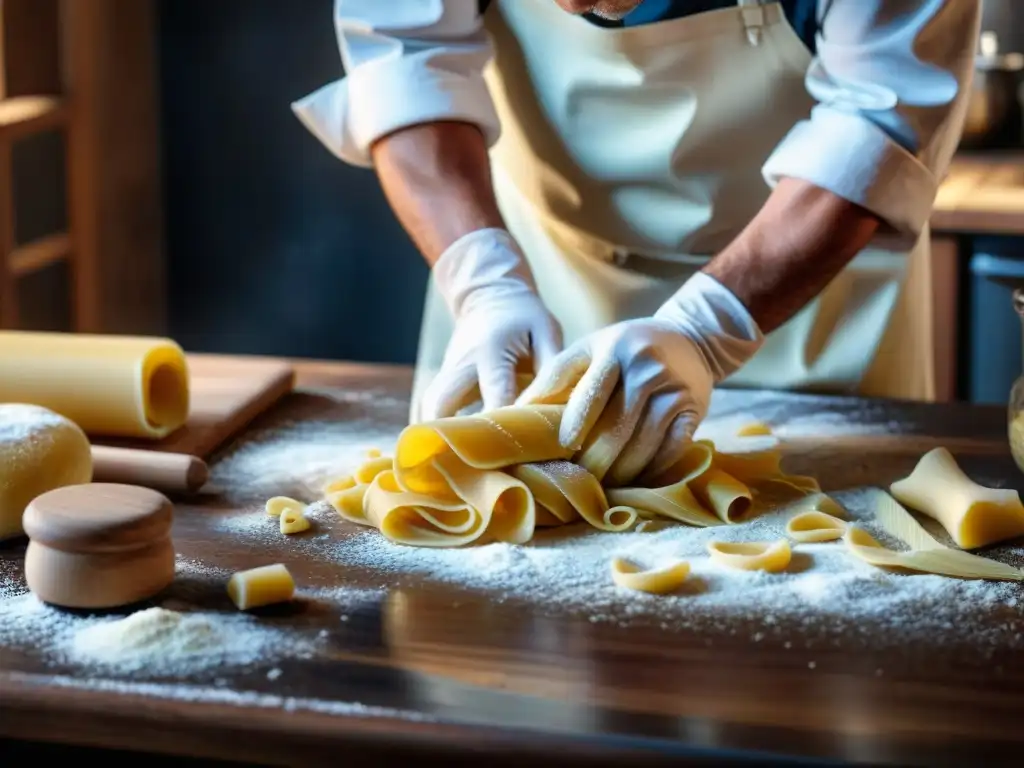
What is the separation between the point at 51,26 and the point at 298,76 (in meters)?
0.64

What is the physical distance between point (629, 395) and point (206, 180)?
267 cm

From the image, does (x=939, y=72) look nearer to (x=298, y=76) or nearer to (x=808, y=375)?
(x=808, y=375)

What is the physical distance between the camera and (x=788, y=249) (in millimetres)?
1680

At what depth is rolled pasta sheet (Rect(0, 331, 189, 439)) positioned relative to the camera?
164 cm

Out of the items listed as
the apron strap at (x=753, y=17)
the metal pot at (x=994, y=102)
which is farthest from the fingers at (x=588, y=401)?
the metal pot at (x=994, y=102)

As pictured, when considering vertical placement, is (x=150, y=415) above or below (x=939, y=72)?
below

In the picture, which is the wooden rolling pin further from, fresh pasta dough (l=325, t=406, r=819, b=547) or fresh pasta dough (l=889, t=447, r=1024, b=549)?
fresh pasta dough (l=889, t=447, r=1024, b=549)

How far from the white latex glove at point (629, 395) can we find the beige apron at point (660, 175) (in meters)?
0.33

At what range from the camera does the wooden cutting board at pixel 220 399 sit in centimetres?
167

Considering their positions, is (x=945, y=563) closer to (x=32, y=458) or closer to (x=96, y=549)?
(x=96, y=549)

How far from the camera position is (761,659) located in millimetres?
1106

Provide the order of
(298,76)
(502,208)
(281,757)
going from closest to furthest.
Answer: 1. (281,757)
2. (502,208)
3. (298,76)

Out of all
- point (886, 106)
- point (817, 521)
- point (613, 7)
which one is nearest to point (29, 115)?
point (613, 7)

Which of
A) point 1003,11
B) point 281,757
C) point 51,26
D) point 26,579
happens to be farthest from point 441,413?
point 1003,11
